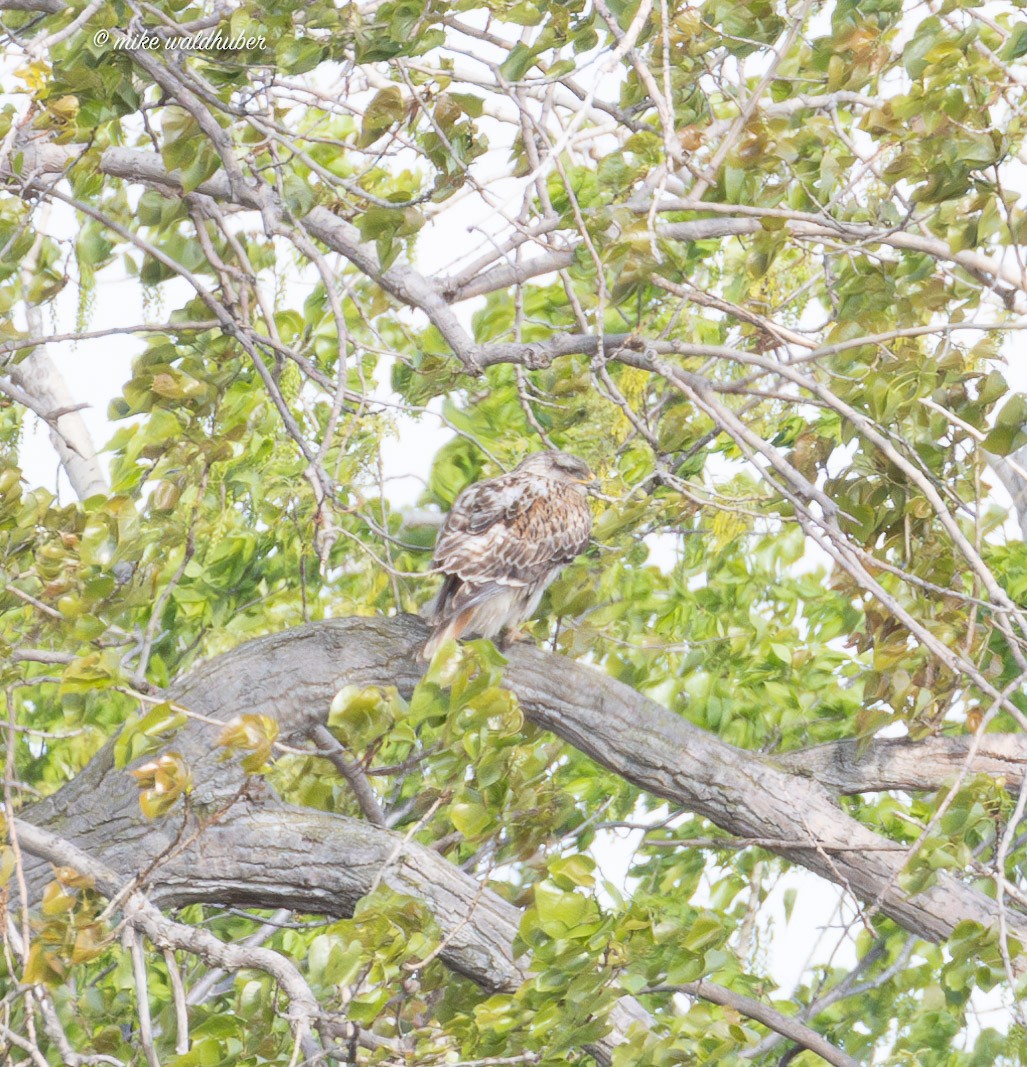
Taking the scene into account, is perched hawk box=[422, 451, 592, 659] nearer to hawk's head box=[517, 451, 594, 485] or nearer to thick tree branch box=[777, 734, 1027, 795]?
hawk's head box=[517, 451, 594, 485]

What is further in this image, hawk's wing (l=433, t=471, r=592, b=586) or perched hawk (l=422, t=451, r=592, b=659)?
hawk's wing (l=433, t=471, r=592, b=586)

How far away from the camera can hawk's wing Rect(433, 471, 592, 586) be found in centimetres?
395

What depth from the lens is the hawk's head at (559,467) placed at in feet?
14.9

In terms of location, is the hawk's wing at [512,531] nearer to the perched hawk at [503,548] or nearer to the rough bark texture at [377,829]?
the perched hawk at [503,548]

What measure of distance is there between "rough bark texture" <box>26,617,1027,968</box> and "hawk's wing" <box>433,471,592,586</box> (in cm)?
23

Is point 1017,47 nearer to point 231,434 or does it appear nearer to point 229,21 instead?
point 229,21

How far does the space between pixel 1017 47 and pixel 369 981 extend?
2.61 m

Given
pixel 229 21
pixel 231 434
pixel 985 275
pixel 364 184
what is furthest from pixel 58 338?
pixel 985 275

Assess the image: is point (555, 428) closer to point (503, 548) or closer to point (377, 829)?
point (503, 548)

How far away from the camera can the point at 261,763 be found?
2395 mm

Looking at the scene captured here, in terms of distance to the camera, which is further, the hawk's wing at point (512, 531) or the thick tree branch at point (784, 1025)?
the hawk's wing at point (512, 531)

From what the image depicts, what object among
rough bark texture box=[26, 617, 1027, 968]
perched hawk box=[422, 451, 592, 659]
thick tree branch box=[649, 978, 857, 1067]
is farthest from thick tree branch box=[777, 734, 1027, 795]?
perched hawk box=[422, 451, 592, 659]

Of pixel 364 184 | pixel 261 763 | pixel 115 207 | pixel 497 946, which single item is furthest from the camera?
pixel 364 184

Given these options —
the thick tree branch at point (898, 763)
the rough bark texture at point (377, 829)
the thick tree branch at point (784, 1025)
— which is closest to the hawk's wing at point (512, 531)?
the rough bark texture at point (377, 829)
